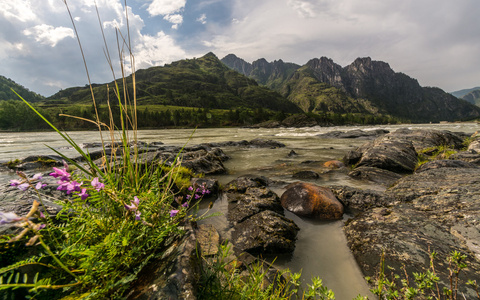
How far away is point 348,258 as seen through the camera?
3662 mm

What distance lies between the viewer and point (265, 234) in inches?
162

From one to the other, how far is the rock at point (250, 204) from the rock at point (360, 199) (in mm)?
1982

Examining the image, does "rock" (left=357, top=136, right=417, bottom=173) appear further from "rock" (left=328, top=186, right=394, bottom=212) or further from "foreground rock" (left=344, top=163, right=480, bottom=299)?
"rock" (left=328, top=186, right=394, bottom=212)

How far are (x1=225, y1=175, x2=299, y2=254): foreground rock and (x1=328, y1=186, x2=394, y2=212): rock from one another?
1996 mm

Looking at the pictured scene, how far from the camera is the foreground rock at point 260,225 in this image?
3.91m

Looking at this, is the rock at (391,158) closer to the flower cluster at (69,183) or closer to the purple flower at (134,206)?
the purple flower at (134,206)

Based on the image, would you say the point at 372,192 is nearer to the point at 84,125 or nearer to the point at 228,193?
the point at 228,193

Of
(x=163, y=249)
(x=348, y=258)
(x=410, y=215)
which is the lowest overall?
(x=348, y=258)

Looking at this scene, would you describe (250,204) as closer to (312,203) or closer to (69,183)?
(312,203)

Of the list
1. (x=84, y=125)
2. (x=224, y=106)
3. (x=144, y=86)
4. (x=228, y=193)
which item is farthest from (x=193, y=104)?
(x=228, y=193)

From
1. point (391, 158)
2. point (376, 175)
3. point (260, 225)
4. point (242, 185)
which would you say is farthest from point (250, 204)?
point (391, 158)

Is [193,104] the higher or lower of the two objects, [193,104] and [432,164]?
the higher

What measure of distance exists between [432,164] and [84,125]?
116953mm

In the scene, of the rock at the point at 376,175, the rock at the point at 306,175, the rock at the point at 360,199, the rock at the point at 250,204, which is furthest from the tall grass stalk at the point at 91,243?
the rock at the point at 376,175
